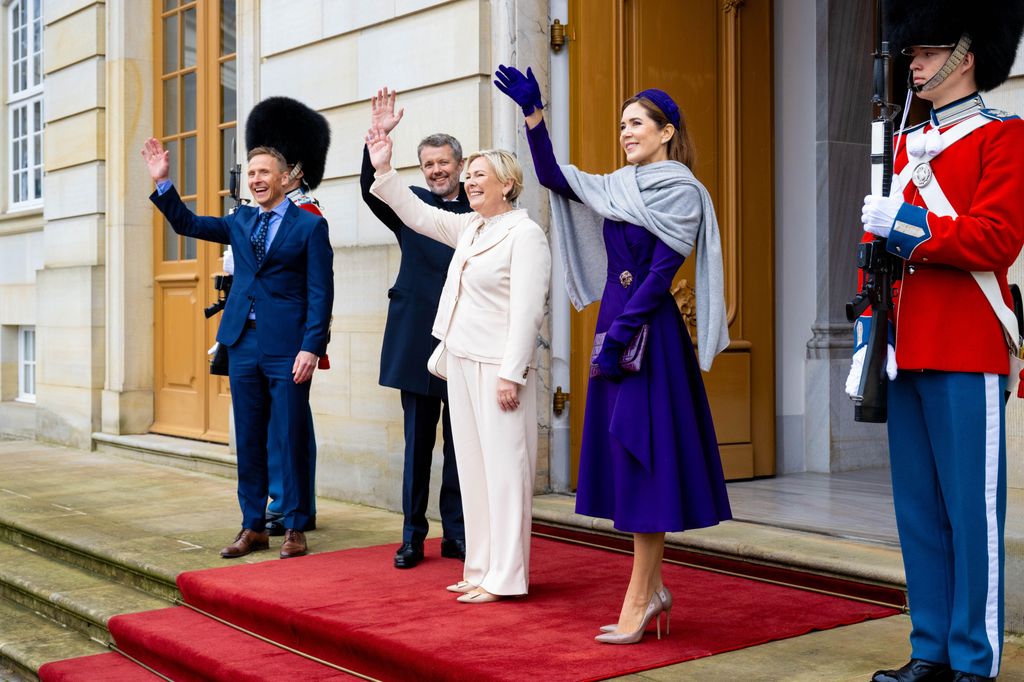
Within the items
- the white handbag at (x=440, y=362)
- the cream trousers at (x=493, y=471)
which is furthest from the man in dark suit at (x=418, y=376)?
the cream trousers at (x=493, y=471)

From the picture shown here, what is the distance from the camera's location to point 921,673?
11.7 feet

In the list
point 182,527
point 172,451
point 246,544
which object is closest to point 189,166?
point 172,451

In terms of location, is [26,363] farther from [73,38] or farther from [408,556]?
[408,556]

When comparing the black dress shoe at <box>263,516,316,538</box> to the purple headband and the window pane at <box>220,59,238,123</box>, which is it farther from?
Answer: the window pane at <box>220,59,238,123</box>

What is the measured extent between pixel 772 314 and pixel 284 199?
2969 millimetres

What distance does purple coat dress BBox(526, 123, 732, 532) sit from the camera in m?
4.07

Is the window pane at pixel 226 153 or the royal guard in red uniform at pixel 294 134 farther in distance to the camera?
the window pane at pixel 226 153

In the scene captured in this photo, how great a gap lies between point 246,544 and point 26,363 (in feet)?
24.9

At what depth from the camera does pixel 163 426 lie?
10.2 meters

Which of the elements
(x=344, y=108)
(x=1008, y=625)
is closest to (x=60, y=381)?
(x=344, y=108)

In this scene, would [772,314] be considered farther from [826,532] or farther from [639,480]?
[639,480]

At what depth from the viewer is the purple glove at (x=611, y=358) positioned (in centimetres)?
411

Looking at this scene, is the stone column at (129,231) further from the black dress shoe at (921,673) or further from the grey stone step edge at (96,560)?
the black dress shoe at (921,673)

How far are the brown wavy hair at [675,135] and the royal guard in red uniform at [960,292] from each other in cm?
85
